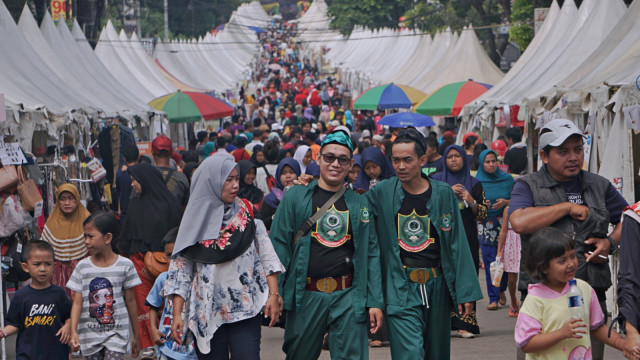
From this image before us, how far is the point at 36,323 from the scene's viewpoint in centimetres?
602

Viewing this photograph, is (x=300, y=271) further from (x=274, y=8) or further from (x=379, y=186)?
(x=274, y=8)

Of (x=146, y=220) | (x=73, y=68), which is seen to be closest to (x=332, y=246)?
(x=146, y=220)

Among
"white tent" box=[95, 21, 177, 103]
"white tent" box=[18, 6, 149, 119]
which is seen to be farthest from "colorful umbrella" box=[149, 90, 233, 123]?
"white tent" box=[95, 21, 177, 103]

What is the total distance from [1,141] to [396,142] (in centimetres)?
455

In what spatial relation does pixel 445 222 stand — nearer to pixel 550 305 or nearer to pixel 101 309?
pixel 550 305

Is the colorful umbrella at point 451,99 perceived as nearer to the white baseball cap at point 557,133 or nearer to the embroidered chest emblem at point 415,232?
A: the embroidered chest emblem at point 415,232

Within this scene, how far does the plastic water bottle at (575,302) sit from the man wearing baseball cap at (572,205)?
59cm

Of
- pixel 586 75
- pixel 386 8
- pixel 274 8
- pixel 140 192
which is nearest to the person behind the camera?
pixel 140 192

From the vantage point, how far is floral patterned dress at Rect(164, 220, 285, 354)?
5.11 meters

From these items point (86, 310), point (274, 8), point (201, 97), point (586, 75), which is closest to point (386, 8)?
point (201, 97)

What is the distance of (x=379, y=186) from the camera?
5.68 m

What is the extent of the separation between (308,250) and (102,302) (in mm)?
1588

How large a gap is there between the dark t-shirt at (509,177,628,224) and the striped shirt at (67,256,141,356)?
8.52ft

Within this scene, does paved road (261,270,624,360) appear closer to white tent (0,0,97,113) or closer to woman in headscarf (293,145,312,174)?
woman in headscarf (293,145,312,174)
